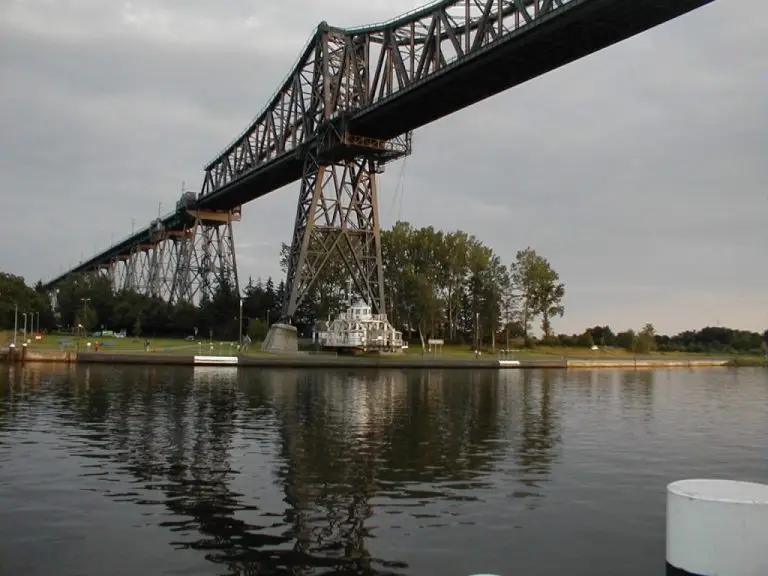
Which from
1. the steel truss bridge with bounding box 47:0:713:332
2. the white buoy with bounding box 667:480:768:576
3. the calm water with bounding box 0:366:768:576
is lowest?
the calm water with bounding box 0:366:768:576

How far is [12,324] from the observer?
10988 cm

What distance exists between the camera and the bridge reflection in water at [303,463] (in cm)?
1205

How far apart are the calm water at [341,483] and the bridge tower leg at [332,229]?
3994 centimetres

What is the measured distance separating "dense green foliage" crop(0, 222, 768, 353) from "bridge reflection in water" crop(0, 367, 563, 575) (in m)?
63.1

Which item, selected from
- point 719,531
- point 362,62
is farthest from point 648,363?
point 719,531

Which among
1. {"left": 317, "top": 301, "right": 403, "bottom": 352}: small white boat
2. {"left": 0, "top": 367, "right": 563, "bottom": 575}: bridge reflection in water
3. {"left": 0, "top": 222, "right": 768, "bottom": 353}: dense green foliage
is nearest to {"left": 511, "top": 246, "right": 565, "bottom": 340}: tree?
{"left": 0, "top": 222, "right": 768, "bottom": 353}: dense green foliage

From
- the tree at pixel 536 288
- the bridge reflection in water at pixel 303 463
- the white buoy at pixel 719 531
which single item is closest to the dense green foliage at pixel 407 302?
the tree at pixel 536 288

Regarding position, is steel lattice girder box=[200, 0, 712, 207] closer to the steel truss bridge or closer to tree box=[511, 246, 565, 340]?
the steel truss bridge

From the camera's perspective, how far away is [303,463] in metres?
18.9

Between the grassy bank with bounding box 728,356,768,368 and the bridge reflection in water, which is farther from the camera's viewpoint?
the grassy bank with bounding box 728,356,768,368

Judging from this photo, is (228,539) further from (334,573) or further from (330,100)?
(330,100)

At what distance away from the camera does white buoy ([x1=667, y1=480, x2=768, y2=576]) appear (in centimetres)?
461

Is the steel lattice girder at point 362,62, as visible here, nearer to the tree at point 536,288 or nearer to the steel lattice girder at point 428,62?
the steel lattice girder at point 428,62

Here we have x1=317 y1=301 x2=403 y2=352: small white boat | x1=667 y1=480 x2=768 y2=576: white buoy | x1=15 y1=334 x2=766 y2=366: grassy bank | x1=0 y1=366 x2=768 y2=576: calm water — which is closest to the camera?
x1=667 y1=480 x2=768 y2=576: white buoy
